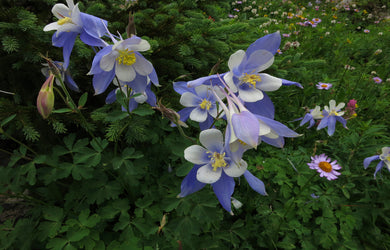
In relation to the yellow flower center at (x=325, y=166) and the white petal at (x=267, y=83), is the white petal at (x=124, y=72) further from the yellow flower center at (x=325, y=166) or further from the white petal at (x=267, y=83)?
the yellow flower center at (x=325, y=166)

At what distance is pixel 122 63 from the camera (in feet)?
2.55

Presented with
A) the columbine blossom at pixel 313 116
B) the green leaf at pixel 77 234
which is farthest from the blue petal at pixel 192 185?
the columbine blossom at pixel 313 116

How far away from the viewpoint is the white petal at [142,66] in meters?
0.79

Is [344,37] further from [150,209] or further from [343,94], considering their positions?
[150,209]

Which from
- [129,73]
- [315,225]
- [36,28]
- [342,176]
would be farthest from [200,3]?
[315,225]

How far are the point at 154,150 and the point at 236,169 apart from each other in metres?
1.03

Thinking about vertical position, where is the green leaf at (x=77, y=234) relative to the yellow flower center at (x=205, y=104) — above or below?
below

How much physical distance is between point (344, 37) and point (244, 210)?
12.9 ft

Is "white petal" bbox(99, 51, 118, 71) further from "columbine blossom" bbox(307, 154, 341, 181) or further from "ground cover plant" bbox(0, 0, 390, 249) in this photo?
"columbine blossom" bbox(307, 154, 341, 181)

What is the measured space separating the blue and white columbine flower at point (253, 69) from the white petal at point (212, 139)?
0.14 meters

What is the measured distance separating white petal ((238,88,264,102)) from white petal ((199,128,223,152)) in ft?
0.45

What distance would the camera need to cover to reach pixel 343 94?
256 centimetres

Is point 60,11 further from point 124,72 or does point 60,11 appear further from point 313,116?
point 313,116

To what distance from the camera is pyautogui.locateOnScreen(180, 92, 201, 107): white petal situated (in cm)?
96
